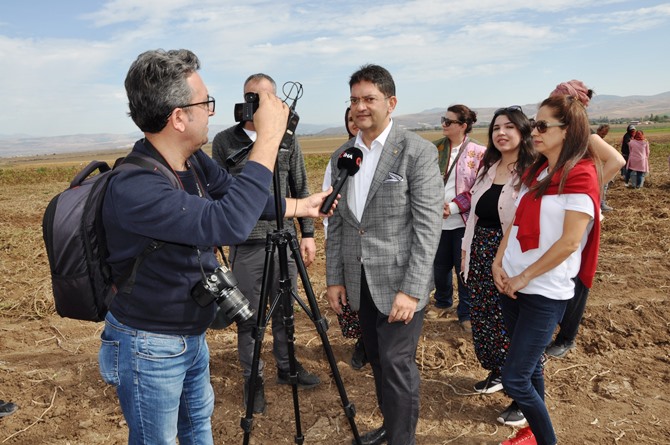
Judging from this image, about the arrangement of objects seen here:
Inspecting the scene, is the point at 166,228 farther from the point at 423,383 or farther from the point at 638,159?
the point at 638,159

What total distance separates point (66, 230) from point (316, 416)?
2788 millimetres

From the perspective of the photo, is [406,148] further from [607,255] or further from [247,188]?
[607,255]

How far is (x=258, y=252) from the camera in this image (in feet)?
13.5

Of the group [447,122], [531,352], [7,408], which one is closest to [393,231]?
[531,352]

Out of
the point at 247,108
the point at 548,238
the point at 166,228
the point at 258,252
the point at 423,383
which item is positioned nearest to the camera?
the point at 166,228

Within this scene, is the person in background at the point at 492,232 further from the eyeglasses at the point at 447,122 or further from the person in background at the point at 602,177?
the eyeglasses at the point at 447,122

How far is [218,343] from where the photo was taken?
544cm

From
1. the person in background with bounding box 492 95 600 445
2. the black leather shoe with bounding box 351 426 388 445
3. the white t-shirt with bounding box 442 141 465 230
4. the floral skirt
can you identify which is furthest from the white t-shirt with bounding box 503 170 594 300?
the white t-shirt with bounding box 442 141 465 230

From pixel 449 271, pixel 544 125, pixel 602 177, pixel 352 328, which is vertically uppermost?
pixel 544 125

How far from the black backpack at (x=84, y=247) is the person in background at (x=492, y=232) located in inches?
115

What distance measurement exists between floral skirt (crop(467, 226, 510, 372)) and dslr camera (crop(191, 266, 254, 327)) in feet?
8.33

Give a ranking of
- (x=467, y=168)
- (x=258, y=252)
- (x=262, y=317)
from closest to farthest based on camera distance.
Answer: (x=262, y=317), (x=258, y=252), (x=467, y=168)

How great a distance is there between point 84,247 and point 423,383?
3444 mm

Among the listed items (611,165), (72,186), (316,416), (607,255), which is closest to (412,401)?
(316,416)
